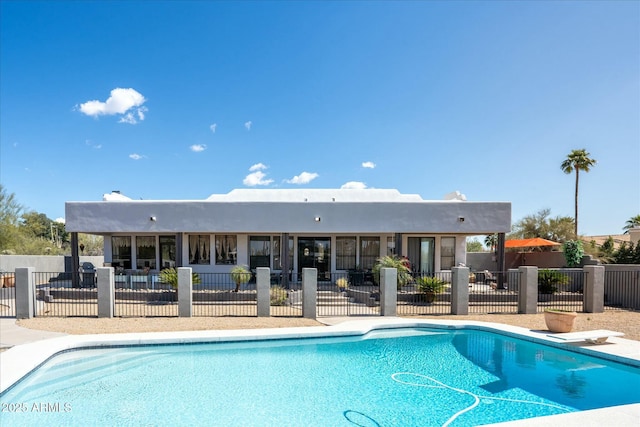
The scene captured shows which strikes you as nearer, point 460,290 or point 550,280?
point 460,290

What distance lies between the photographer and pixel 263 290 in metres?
11.5

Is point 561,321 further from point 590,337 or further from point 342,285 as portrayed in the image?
point 342,285

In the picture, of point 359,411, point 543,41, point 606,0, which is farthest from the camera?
point 543,41

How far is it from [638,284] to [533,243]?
11.4 meters

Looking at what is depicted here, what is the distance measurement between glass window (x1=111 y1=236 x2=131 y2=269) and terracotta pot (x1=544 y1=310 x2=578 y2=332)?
20.2 m

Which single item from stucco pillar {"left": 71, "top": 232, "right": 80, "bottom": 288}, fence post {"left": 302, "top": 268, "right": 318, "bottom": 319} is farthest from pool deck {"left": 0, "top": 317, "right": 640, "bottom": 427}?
stucco pillar {"left": 71, "top": 232, "right": 80, "bottom": 288}

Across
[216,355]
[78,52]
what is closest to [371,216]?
[216,355]

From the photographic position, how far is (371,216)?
1697cm

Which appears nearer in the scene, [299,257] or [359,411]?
[359,411]

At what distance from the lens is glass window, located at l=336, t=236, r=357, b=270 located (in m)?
18.8

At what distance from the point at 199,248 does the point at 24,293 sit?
26.2 ft

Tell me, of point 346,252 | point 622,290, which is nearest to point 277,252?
point 346,252

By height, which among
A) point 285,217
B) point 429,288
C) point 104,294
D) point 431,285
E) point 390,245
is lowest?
point 429,288

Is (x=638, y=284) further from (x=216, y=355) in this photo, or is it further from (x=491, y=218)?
(x=216, y=355)
